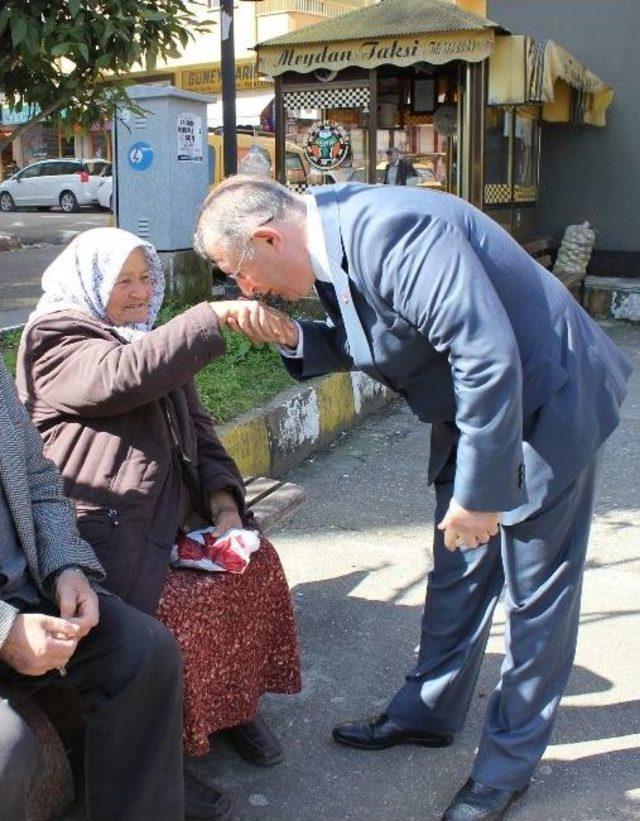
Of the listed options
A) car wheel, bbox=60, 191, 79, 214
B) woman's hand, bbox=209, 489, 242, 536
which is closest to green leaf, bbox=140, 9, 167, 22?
woman's hand, bbox=209, 489, 242, 536

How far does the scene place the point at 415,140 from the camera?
11477 millimetres

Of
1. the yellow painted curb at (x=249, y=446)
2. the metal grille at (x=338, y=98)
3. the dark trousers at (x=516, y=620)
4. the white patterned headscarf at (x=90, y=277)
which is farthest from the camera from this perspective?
the metal grille at (x=338, y=98)

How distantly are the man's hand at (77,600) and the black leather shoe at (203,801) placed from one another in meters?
0.61

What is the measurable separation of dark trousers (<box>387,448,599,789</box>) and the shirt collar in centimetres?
73

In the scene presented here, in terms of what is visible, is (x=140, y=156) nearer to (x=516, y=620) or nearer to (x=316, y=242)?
(x=316, y=242)

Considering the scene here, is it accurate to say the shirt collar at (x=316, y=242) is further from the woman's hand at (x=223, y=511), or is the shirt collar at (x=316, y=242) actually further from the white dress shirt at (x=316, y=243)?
the woman's hand at (x=223, y=511)

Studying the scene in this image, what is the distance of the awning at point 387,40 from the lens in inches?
340

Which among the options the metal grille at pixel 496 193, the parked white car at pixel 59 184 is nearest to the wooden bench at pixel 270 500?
the metal grille at pixel 496 193

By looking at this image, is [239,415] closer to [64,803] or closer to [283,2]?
[64,803]

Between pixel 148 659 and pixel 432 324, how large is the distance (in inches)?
37.5

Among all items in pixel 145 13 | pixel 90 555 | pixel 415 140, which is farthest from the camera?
pixel 415 140

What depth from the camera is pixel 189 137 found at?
7332mm

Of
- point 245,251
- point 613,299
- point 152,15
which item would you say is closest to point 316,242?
point 245,251

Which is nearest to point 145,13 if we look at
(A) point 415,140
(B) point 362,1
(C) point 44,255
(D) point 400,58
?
(D) point 400,58
